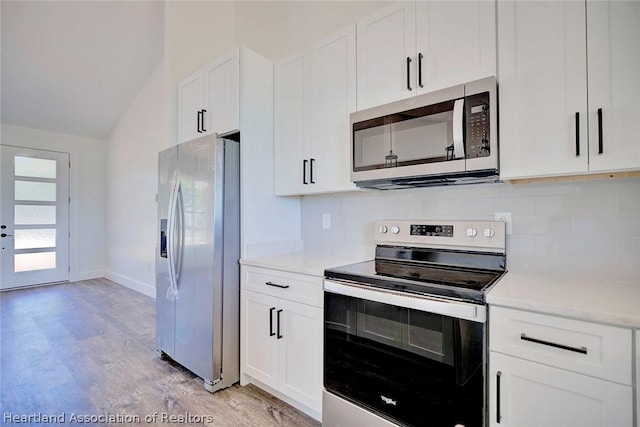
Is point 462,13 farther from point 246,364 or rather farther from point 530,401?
point 246,364

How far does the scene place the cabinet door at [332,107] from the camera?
1.95 m

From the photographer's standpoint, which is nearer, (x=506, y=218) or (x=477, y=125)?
(x=477, y=125)

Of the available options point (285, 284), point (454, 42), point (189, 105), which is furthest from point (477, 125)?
point (189, 105)

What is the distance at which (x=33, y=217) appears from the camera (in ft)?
16.5

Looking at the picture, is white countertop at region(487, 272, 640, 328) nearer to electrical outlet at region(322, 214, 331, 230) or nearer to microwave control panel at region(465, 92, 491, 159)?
microwave control panel at region(465, 92, 491, 159)

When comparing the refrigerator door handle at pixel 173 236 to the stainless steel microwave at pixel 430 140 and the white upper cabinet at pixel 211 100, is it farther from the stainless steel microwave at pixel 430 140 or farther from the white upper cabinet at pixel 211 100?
the stainless steel microwave at pixel 430 140

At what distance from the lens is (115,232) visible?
17.8 feet

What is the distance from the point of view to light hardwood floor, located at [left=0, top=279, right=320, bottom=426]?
184cm

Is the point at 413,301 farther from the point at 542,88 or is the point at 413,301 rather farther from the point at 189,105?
the point at 189,105

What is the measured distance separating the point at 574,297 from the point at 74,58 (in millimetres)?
5599

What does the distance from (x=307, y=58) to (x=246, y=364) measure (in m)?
2.16

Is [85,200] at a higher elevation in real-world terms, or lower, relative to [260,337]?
higher

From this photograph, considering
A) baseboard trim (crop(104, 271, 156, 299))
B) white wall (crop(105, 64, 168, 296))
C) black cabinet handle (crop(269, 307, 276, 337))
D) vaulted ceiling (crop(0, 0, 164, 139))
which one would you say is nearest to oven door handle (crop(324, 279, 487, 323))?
black cabinet handle (crop(269, 307, 276, 337))

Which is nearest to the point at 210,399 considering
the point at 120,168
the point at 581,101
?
the point at 581,101
